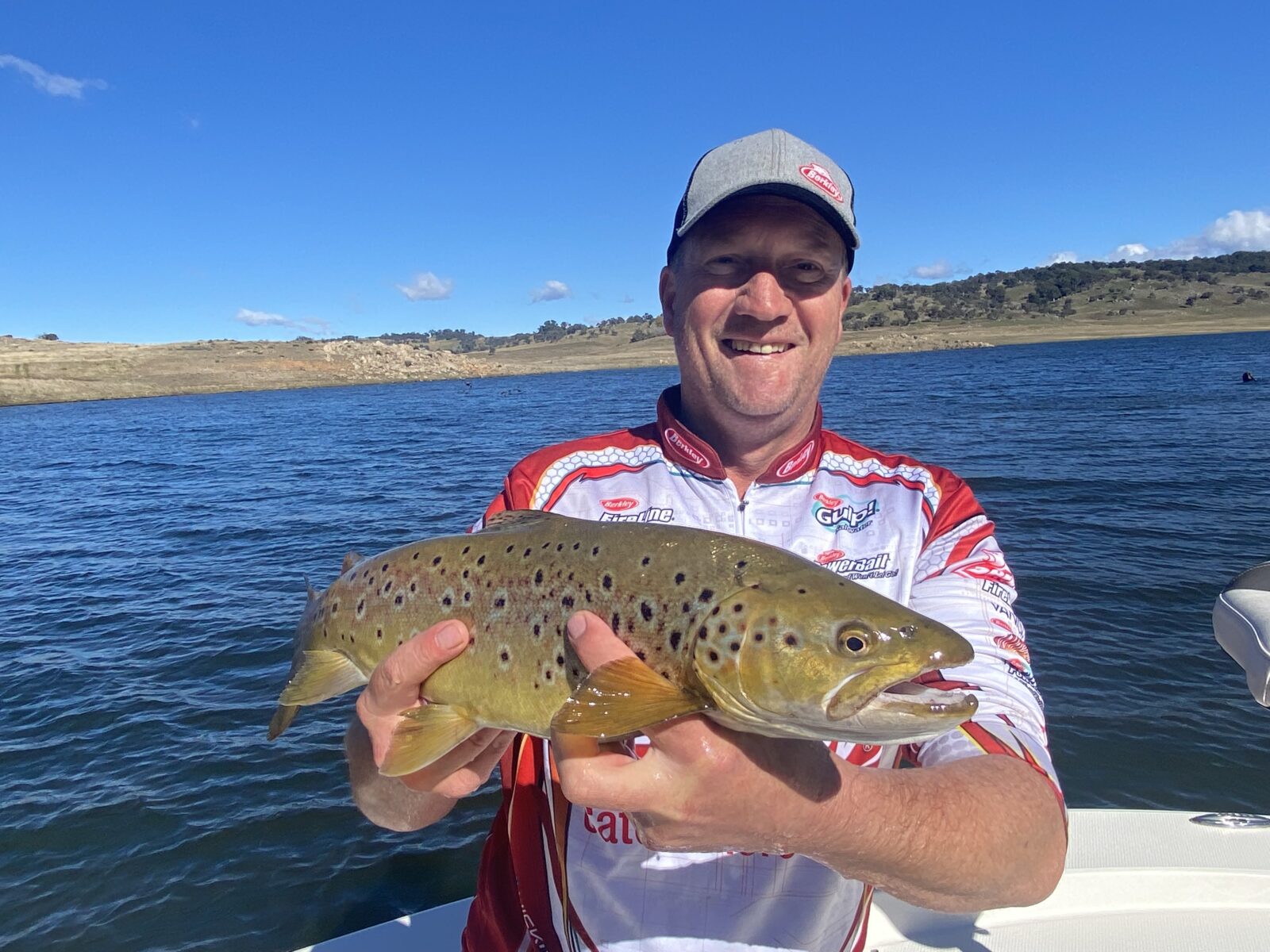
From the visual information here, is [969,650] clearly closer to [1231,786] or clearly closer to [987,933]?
[987,933]

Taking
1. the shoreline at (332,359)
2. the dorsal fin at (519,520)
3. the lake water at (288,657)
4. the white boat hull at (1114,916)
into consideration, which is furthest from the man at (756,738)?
the shoreline at (332,359)

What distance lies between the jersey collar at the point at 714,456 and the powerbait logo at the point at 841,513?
17cm

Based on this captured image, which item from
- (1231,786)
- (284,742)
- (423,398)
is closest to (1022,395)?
(1231,786)

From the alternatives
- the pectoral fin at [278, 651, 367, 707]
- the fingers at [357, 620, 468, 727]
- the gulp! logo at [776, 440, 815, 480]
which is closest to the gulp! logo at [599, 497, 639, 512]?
the gulp! logo at [776, 440, 815, 480]

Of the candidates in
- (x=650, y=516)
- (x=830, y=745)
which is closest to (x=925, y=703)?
(x=830, y=745)

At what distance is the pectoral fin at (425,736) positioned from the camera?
2.58m

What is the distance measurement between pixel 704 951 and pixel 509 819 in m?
0.92

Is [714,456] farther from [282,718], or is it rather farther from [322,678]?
[282,718]

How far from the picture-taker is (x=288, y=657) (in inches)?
476

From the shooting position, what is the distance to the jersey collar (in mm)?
3363

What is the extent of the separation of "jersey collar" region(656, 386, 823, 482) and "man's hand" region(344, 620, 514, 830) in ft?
4.22

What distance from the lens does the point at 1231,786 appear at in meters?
8.70

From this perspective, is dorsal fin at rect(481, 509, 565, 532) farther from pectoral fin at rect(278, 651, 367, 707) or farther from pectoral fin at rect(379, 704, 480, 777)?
pectoral fin at rect(278, 651, 367, 707)

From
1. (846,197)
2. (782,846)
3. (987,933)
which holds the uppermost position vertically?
(846,197)
